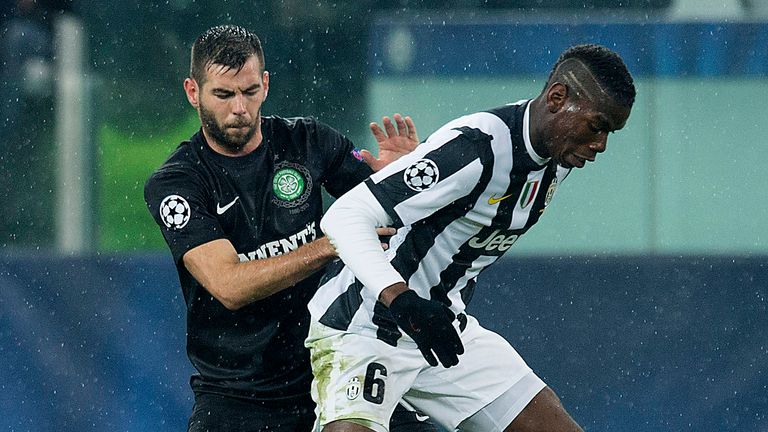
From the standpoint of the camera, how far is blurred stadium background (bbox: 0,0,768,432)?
18.5 feet

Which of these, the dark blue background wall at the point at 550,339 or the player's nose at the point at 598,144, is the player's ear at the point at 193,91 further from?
the dark blue background wall at the point at 550,339

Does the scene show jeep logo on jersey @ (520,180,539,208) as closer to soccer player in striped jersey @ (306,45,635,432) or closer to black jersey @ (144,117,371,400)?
soccer player in striped jersey @ (306,45,635,432)

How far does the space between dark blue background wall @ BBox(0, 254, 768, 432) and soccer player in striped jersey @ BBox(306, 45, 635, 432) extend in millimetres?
1752

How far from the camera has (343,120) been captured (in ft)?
18.7

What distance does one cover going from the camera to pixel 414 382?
3.87m

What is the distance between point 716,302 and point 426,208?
2.63m

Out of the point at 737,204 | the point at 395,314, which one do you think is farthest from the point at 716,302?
the point at 395,314

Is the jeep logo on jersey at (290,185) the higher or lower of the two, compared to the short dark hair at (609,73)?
lower

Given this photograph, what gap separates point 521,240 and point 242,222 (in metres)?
2.01

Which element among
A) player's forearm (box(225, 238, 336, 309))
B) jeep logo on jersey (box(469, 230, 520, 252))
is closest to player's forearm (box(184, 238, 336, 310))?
player's forearm (box(225, 238, 336, 309))

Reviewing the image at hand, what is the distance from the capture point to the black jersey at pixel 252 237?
13.1ft

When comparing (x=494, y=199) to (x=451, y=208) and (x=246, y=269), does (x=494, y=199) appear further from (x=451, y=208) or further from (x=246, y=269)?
(x=246, y=269)

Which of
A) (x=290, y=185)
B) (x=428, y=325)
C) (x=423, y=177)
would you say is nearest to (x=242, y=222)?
(x=290, y=185)

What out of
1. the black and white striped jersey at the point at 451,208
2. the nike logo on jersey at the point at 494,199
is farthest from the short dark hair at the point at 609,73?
the nike logo on jersey at the point at 494,199
